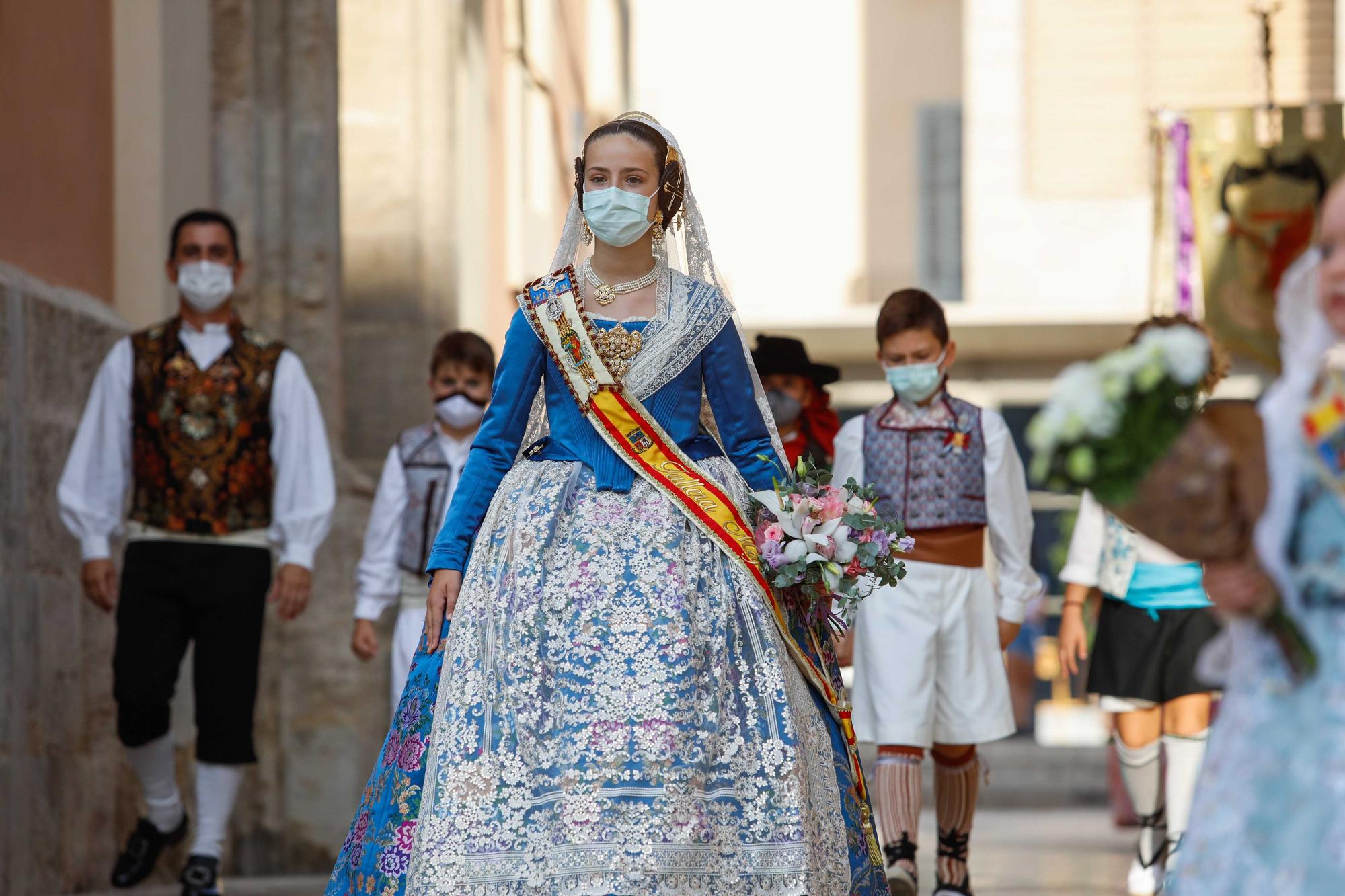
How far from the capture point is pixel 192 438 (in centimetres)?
689

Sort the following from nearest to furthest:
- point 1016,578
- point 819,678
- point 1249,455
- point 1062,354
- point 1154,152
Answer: point 1249,455 < point 819,678 < point 1016,578 < point 1154,152 < point 1062,354

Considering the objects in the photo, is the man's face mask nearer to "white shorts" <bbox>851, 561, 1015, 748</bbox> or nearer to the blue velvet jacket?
"white shorts" <bbox>851, 561, 1015, 748</bbox>

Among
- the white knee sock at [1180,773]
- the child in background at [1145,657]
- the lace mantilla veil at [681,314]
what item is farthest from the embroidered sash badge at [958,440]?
the lace mantilla veil at [681,314]

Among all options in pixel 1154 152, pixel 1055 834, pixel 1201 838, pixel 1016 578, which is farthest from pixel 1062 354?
pixel 1201 838

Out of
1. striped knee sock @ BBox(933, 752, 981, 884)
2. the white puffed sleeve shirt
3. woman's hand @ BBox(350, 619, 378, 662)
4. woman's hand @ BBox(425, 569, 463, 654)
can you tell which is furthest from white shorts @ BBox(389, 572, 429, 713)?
woman's hand @ BBox(425, 569, 463, 654)

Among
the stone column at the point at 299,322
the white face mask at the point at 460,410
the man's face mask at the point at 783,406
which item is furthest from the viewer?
the stone column at the point at 299,322

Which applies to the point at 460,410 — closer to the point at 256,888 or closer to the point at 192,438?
the point at 192,438

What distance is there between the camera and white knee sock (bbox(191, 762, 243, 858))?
6.86 metres

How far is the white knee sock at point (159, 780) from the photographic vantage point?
7.02 metres

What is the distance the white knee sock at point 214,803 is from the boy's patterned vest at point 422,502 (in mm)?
1179

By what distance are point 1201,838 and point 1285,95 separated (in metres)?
22.8

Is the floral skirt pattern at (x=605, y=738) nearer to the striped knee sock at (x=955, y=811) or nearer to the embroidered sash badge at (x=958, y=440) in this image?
the striped knee sock at (x=955, y=811)

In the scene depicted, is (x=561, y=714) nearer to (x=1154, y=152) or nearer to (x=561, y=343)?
(x=561, y=343)

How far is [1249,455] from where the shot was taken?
117 inches
